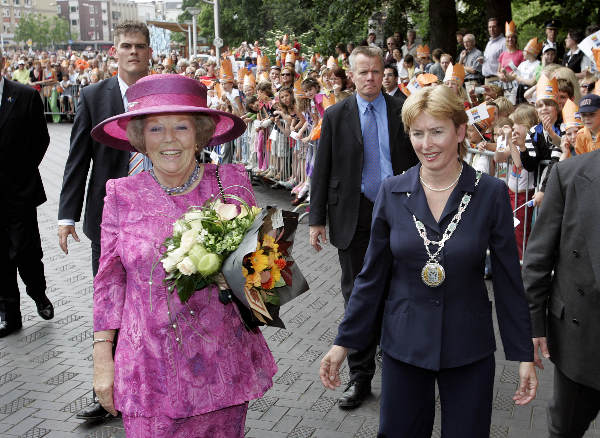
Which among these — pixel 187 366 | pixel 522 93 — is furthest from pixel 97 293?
pixel 522 93

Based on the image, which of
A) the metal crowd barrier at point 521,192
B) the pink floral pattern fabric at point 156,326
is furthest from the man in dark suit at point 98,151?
the metal crowd barrier at point 521,192

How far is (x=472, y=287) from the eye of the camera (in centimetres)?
303

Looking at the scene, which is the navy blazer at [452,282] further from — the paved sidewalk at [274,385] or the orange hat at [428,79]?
the orange hat at [428,79]

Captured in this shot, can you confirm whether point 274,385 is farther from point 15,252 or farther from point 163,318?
point 15,252

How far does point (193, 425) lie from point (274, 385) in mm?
2404

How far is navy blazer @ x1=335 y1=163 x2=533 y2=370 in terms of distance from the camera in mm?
2988

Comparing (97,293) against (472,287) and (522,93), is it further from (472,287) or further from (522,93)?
(522,93)

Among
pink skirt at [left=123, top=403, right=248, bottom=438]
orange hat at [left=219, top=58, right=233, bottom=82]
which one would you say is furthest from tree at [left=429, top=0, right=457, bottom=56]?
pink skirt at [left=123, top=403, right=248, bottom=438]

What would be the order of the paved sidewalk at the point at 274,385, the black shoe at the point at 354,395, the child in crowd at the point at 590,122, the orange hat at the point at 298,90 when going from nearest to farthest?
the paved sidewalk at the point at 274,385
the black shoe at the point at 354,395
the child in crowd at the point at 590,122
the orange hat at the point at 298,90

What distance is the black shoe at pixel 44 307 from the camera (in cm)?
687

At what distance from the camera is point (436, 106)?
3.03 metres

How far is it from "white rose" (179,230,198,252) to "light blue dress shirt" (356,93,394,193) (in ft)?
8.79

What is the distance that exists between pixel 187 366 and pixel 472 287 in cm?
119

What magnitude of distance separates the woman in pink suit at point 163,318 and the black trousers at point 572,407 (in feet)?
4.20
